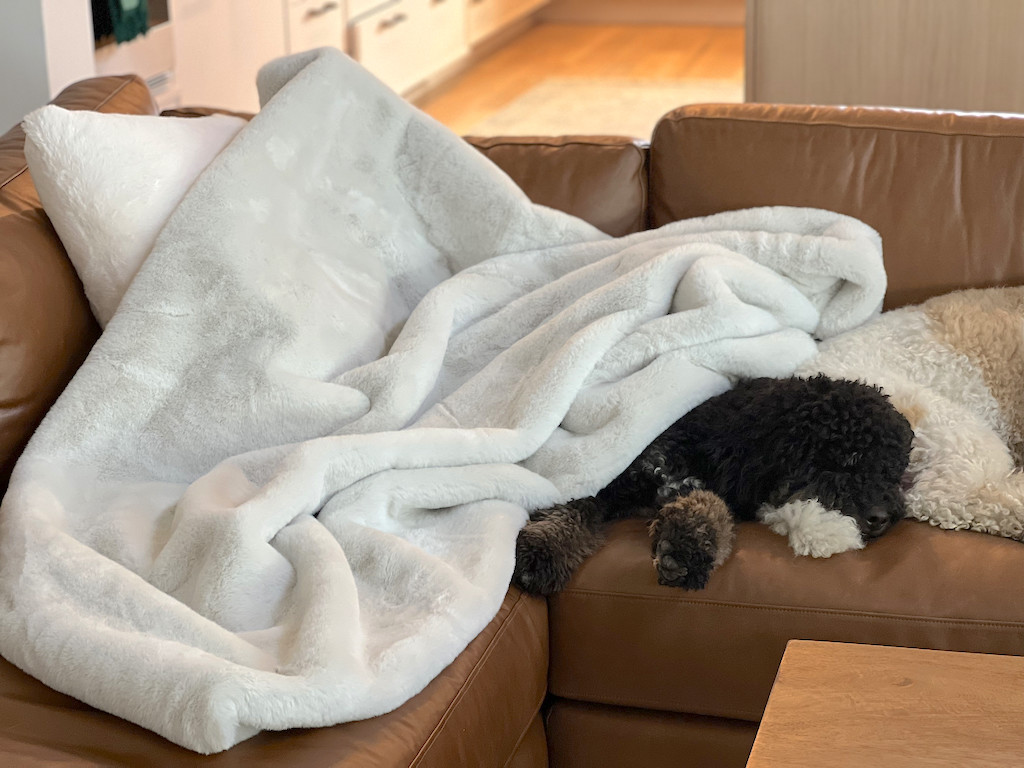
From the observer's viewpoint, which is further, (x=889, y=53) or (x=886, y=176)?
(x=889, y=53)

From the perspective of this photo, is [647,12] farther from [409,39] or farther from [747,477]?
[747,477]

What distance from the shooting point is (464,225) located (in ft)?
6.46

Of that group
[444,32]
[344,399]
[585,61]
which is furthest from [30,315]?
[585,61]

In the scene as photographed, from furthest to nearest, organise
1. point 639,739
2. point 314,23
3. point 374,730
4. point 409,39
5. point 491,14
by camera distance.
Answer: point 491,14 → point 409,39 → point 314,23 → point 639,739 → point 374,730

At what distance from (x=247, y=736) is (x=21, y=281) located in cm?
80

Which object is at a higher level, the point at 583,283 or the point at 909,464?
the point at 583,283

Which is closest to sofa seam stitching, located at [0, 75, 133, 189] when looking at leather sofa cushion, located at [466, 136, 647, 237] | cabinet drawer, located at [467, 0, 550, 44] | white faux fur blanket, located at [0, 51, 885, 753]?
white faux fur blanket, located at [0, 51, 885, 753]

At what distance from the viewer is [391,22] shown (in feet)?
16.6

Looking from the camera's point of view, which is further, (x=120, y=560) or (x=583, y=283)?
(x=583, y=283)

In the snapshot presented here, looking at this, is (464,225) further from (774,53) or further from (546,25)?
(546,25)

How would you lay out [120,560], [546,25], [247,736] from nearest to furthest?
1. [247,736]
2. [120,560]
3. [546,25]

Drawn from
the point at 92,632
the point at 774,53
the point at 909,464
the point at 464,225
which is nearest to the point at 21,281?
the point at 92,632

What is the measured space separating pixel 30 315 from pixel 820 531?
1.14m

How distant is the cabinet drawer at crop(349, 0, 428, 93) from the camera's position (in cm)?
481
